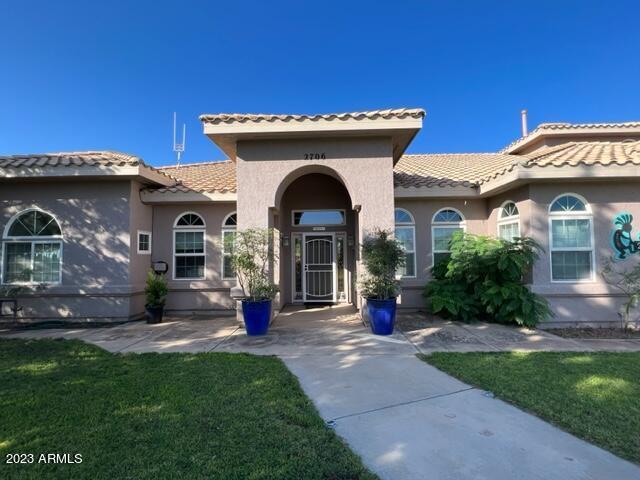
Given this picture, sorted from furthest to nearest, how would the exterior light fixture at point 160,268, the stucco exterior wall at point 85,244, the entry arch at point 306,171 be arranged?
the exterior light fixture at point 160,268 → the stucco exterior wall at point 85,244 → the entry arch at point 306,171

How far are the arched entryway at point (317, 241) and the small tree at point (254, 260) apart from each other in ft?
11.0

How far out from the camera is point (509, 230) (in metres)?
9.31

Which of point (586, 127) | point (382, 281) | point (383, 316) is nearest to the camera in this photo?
point (383, 316)

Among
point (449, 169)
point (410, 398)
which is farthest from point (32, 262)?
point (449, 169)

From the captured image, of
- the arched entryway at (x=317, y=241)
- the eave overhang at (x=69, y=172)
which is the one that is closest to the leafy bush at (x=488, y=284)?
the arched entryway at (x=317, y=241)

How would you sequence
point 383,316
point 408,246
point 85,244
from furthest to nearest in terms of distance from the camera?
point 408,246 < point 85,244 < point 383,316

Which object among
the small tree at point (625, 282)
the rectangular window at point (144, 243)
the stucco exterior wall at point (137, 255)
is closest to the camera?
the small tree at point (625, 282)

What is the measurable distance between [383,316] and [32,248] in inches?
384

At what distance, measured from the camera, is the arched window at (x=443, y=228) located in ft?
33.4

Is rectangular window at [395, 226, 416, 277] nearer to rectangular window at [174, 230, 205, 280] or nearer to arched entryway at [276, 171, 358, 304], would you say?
arched entryway at [276, 171, 358, 304]

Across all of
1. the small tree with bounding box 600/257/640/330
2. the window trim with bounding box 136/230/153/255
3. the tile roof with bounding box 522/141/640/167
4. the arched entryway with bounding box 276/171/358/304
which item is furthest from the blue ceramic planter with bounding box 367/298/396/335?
the window trim with bounding box 136/230/153/255

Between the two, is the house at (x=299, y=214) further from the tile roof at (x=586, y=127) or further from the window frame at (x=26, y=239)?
the tile roof at (x=586, y=127)

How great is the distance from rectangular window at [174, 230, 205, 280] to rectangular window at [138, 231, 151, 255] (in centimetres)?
77

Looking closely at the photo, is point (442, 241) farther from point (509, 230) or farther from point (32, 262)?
point (32, 262)
